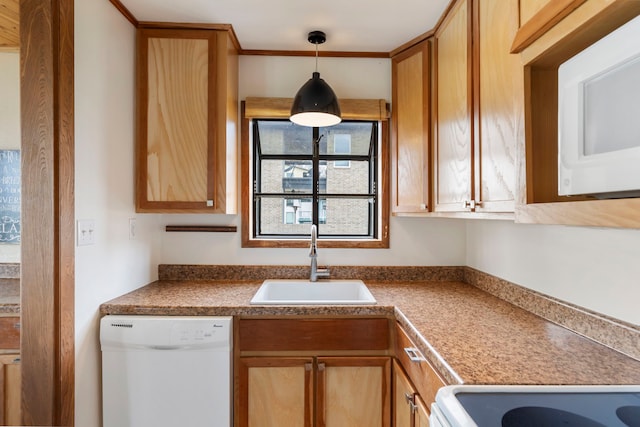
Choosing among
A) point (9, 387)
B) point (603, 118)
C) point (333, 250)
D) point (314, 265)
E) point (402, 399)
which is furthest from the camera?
point (333, 250)

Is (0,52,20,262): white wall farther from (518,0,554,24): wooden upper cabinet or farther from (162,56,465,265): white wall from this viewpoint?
(518,0,554,24): wooden upper cabinet

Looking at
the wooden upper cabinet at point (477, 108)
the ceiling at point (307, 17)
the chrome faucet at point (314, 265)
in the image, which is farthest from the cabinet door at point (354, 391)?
the ceiling at point (307, 17)

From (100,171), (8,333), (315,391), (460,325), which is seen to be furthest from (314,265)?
(8,333)

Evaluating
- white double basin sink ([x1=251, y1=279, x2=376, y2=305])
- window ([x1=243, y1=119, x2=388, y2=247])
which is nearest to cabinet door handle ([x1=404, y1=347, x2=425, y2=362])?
white double basin sink ([x1=251, y1=279, x2=376, y2=305])

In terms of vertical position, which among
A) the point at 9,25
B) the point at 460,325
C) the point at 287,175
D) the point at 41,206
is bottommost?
the point at 460,325

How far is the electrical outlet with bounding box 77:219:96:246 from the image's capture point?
1400 mm

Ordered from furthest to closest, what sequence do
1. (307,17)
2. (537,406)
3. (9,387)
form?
(307,17)
(9,387)
(537,406)

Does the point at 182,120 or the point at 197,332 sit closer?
the point at 197,332

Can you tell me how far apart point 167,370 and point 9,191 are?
5.07ft

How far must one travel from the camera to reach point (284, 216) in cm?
233

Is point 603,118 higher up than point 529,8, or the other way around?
point 529,8

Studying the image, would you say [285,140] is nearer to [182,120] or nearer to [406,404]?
[182,120]

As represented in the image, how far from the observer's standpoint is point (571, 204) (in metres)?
0.66

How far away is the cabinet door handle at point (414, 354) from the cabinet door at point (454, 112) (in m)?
0.63
